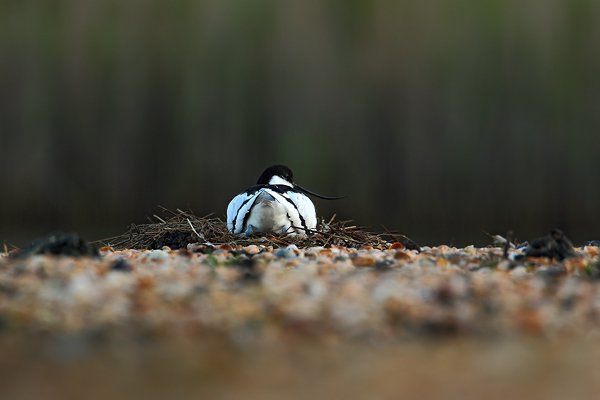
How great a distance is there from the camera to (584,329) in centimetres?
353

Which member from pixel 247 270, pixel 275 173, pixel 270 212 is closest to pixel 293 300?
pixel 247 270

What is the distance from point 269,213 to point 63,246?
9.85 feet

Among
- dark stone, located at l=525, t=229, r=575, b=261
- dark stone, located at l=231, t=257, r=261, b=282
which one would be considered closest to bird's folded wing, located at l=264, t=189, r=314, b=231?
dark stone, located at l=231, t=257, r=261, b=282

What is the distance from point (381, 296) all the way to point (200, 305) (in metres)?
0.79

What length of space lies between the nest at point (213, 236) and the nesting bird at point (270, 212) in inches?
4.9

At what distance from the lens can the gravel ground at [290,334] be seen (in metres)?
2.79

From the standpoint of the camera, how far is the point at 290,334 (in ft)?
10.6

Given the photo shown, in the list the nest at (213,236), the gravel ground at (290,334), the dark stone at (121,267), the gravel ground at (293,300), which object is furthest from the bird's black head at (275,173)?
the gravel ground at (290,334)

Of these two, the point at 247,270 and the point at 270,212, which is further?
the point at 270,212

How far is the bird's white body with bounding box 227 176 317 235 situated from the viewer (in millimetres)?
8359

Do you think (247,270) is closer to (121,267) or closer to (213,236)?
(121,267)

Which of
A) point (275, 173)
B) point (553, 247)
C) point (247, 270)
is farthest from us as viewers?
point (275, 173)

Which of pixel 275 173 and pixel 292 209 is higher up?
pixel 275 173

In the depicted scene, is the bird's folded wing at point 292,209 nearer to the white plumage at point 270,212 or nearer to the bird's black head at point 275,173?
the white plumage at point 270,212
